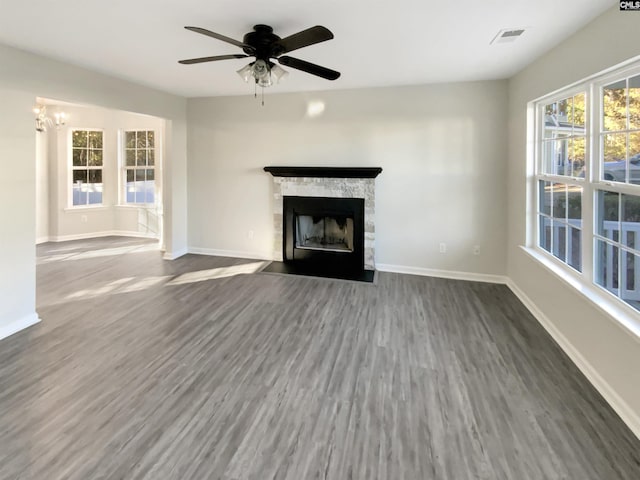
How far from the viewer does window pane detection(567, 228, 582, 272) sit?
3.15 m

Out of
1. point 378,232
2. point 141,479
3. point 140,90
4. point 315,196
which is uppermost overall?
point 140,90

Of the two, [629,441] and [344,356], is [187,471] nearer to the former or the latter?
[344,356]

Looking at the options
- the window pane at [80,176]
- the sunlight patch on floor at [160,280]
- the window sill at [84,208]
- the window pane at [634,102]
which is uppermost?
the window pane at [80,176]

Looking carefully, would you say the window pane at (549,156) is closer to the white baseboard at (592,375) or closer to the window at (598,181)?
the window at (598,181)

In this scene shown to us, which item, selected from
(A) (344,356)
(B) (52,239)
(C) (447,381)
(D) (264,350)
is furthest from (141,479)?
(B) (52,239)

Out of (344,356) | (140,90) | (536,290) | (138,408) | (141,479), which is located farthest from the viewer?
(140,90)

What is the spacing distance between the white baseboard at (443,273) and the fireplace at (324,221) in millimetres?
254

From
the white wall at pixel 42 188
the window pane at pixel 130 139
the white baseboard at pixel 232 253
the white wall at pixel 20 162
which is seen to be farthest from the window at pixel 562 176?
the white wall at pixel 42 188

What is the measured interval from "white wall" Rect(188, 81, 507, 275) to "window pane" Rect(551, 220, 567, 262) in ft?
4.02

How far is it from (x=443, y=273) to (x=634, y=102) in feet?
10.2

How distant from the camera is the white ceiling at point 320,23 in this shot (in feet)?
8.41

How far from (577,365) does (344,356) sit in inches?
70.3

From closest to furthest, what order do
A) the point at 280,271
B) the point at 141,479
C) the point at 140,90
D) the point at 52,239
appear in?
1. the point at 141,479
2. the point at 140,90
3. the point at 280,271
4. the point at 52,239

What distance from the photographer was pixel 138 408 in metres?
2.26
